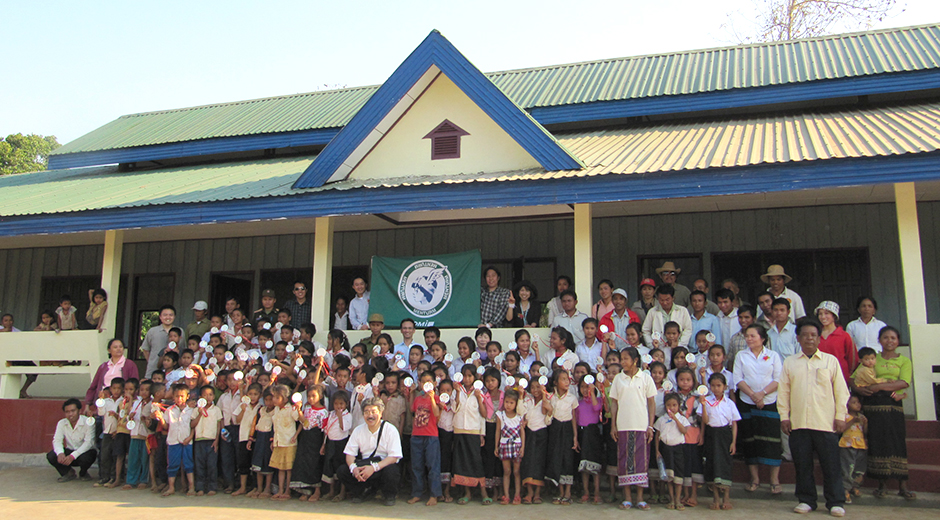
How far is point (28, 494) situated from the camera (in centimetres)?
774

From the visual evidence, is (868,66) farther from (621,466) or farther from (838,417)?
(621,466)

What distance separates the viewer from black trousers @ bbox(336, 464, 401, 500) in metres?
6.87

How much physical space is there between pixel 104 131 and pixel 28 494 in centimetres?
913

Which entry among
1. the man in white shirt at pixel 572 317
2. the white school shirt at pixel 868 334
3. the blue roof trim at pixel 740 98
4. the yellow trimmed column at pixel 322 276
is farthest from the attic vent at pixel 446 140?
the white school shirt at pixel 868 334

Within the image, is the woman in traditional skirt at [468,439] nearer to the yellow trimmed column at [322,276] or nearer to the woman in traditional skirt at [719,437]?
the woman in traditional skirt at [719,437]

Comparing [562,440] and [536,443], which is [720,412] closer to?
[562,440]

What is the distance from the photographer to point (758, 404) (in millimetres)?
6691

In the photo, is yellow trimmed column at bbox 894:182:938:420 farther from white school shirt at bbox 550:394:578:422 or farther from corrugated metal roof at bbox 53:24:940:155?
corrugated metal roof at bbox 53:24:940:155

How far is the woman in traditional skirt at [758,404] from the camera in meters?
6.58

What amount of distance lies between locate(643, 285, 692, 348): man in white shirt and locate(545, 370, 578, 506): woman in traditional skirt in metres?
1.20

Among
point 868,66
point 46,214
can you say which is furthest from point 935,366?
point 46,214

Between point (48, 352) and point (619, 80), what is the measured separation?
9649 mm

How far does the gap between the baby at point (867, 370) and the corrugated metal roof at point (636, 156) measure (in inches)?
75.5

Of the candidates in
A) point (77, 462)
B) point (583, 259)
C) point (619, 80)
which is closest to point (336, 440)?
point (583, 259)
